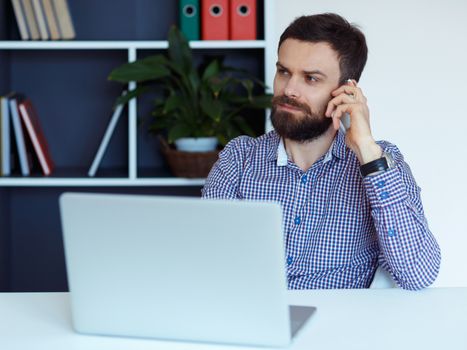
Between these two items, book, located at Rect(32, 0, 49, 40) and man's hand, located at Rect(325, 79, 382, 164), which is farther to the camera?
book, located at Rect(32, 0, 49, 40)

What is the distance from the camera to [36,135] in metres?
3.45

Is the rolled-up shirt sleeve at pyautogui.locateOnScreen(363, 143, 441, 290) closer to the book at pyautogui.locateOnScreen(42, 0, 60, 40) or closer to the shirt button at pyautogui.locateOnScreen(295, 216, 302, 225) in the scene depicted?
the shirt button at pyautogui.locateOnScreen(295, 216, 302, 225)

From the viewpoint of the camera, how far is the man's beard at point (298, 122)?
2.28 meters

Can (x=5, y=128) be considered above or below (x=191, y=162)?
above

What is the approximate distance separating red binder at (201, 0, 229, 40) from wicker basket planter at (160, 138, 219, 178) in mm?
A: 463

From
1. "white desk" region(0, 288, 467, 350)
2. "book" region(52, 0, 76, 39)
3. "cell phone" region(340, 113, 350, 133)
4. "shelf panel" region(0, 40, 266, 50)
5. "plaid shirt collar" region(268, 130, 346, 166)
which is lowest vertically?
"white desk" region(0, 288, 467, 350)

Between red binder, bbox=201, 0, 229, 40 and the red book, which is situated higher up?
red binder, bbox=201, 0, 229, 40

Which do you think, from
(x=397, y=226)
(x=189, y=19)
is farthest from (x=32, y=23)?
(x=397, y=226)

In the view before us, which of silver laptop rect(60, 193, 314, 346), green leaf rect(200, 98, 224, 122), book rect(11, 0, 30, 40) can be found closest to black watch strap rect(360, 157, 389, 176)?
silver laptop rect(60, 193, 314, 346)

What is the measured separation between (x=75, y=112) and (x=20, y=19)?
49 cm

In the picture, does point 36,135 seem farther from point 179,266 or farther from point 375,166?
point 179,266

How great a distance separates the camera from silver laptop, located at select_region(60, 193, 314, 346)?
56.1 inches

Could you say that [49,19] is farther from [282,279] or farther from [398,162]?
[282,279]

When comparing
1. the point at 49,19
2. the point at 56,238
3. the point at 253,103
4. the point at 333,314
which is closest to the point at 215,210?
the point at 333,314
